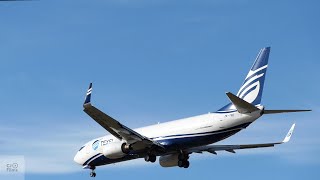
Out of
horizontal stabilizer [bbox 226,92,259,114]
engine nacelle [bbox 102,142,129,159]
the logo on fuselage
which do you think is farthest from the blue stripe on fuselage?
the logo on fuselage

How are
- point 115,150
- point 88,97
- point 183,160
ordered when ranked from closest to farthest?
point 88,97 → point 115,150 → point 183,160

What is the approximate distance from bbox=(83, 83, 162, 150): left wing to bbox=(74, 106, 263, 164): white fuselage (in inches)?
56.2

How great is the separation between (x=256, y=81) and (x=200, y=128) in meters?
5.90

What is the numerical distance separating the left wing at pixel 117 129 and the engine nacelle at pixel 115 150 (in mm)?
520

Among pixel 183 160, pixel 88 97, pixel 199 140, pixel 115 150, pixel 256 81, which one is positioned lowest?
pixel 199 140

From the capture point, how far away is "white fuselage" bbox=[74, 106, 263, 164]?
200 feet

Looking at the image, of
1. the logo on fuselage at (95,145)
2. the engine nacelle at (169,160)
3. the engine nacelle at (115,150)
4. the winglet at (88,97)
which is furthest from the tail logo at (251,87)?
the logo on fuselage at (95,145)

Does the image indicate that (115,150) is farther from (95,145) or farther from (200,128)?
(200,128)

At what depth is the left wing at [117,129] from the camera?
6109 centimetres

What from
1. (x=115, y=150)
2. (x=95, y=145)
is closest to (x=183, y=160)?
(x=115, y=150)

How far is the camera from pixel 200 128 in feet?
205

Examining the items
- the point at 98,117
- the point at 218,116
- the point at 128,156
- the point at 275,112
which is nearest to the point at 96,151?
the point at 128,156

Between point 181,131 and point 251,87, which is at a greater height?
point 251,87

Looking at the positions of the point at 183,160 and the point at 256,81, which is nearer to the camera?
the point at 256,81
